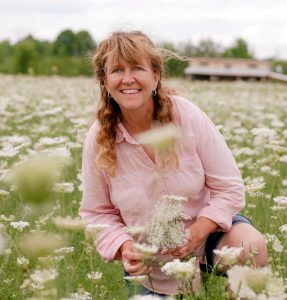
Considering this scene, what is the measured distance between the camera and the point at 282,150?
131 inches

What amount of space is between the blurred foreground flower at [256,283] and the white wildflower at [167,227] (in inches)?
21.2

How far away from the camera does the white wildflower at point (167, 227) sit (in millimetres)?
2275

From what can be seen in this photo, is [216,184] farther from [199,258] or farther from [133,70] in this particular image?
[133,70]

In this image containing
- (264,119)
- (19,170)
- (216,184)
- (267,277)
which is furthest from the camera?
(264,119)

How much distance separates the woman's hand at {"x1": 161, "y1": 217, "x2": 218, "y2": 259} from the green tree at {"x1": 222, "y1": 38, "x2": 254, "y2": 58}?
69140 mm

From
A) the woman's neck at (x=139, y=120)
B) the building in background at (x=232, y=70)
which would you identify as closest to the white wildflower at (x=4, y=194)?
the woman's neck at (x=139, y=120)

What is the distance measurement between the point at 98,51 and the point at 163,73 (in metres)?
0.26

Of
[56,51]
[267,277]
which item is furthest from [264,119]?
[56,51]

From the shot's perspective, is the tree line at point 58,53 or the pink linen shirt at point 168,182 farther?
the tree line at point 58,53

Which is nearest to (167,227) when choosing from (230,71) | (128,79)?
(128,79)

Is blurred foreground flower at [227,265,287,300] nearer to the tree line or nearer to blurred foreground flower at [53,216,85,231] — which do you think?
blurred foreground flower at [53,216,85,231]

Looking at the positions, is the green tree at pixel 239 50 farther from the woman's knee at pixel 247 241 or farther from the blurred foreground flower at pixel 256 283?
the blurred foreground flower at pixel 256 283

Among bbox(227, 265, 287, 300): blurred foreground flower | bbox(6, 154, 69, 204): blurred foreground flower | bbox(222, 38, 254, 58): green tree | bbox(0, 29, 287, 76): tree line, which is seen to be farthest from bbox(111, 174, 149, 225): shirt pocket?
bbox(222, 38, 254, 58): green tree

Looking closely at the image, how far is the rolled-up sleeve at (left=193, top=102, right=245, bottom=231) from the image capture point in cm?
252
